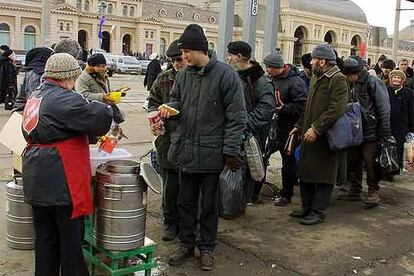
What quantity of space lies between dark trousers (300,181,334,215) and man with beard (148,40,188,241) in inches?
61.5

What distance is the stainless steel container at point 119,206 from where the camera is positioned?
368cm

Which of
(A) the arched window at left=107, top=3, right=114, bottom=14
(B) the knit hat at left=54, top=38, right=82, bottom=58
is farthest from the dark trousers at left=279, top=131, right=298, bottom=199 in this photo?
(A) the arched window at left=107, top=3, right=114, bottom=14

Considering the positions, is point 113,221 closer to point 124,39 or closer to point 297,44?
point 124,39

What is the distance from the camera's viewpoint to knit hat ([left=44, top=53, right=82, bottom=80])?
11.2ft

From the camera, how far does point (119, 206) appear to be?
369 centimetres

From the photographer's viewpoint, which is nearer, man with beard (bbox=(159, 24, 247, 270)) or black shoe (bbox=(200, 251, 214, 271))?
man with beard (bbox=(159, 24, 247, 270))

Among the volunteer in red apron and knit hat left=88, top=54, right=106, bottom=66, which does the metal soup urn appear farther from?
knit hat left=88, top=54, right=106, bottom=66

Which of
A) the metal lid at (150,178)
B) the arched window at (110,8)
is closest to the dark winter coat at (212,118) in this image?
the metal lid at (150,178)

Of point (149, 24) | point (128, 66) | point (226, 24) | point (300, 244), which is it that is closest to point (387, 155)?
point (300, 244)

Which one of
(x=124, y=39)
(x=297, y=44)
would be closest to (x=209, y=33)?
(x=124, y=39)

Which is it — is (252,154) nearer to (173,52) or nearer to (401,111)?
(173,52)

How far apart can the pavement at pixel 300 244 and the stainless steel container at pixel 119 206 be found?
644mm

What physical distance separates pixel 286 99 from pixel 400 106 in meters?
2.02

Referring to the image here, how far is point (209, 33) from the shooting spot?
73500 mm
